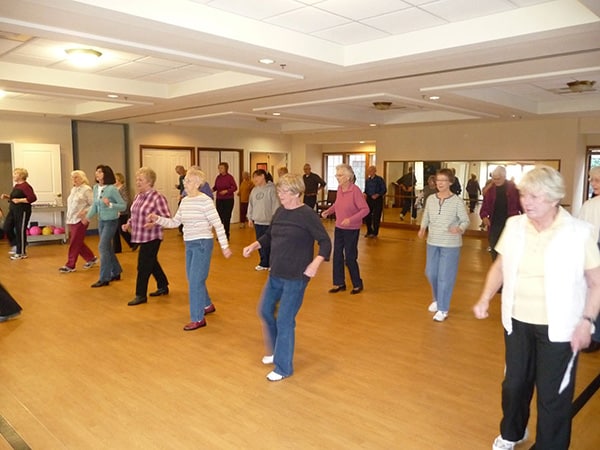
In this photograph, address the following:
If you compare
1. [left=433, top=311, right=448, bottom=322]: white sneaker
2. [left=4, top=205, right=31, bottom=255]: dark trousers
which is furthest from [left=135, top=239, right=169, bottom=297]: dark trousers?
[left=4, top=205, right=31, bottom=255]: dark trousers

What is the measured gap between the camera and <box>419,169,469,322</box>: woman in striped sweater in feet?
15.4

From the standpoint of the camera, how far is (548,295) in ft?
7.22

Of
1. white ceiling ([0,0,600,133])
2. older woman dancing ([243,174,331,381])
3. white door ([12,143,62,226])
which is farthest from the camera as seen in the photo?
white door ([12,143,62,226])

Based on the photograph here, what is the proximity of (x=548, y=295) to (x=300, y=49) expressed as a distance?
132 inches

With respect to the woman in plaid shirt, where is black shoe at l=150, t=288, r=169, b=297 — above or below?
below

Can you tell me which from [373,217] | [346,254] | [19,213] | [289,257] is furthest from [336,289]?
[19,213]

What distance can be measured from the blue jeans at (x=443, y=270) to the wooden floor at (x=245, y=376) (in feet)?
0.84

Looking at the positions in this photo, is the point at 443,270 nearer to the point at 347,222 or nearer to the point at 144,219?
the point at 347,222

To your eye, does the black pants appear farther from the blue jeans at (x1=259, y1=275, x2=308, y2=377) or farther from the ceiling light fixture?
the blue jeans at (x1=259, y1=275, x2=308, y2=377)

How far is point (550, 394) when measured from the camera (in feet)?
7.54

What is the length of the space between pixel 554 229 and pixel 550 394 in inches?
30.5

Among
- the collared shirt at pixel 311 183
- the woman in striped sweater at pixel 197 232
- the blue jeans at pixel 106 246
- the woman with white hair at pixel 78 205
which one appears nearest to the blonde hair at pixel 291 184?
the woman in striped sweater at pixel 197 232

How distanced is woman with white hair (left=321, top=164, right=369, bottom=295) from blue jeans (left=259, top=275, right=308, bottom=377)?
7.56 ft

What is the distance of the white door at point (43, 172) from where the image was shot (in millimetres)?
9859
